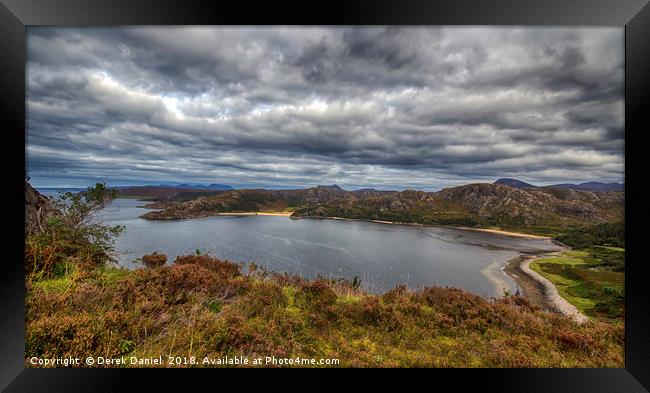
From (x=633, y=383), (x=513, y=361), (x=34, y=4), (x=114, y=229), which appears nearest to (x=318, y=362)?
(x=513, y=361)

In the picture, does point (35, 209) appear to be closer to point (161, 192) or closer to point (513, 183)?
point (161, 192)

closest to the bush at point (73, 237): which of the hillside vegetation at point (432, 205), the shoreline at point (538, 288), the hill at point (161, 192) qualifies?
the hill at point (161, 192)

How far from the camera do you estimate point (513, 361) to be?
280 centimetres

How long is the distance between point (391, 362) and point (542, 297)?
4.57m

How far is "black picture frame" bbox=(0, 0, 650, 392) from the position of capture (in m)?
2.42

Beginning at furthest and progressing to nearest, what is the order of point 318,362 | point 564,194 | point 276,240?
point 276,240 < point 564,194 < point 318,362

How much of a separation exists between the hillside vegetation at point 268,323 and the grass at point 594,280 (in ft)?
2.88

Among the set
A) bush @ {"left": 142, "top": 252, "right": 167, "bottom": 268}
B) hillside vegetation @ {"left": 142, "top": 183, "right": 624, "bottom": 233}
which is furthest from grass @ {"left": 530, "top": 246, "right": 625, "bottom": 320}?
bush @ {"left": 142, "top": 252, "right": 167, "bottom": 268}

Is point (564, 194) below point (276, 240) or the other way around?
the other way around

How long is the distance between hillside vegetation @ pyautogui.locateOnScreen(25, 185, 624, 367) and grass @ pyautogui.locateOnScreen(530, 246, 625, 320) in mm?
876

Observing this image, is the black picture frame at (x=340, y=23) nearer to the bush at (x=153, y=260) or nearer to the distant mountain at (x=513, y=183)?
the bush at (x=153, y=260)

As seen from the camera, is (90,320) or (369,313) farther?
(369,313)

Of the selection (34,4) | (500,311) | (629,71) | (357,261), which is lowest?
(357,261)

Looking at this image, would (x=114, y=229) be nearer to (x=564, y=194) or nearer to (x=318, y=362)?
(x=318, y=362)
